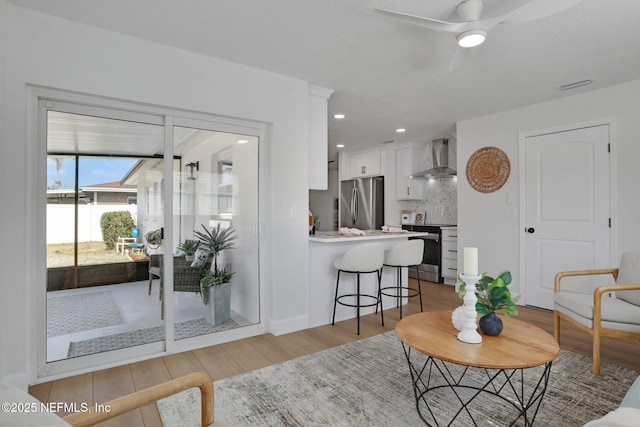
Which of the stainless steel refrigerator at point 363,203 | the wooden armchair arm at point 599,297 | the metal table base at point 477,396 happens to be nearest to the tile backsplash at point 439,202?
the stainless steel refrigerator at point 363,203

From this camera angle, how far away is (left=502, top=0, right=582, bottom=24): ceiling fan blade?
1782mm

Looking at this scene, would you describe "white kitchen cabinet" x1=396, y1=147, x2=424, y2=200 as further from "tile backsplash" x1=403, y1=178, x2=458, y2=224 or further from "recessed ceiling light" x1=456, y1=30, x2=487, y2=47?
"recessed ceiling light" x1=456, y1=30, x2=487, y2=47

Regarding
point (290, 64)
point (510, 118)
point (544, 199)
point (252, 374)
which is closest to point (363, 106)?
point (290, 64)

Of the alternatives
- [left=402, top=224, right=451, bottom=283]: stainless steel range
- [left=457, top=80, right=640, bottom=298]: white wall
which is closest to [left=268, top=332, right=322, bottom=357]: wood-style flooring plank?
[left=457, top=80, right=640, bottom=298]: white wall

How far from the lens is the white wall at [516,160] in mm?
3383

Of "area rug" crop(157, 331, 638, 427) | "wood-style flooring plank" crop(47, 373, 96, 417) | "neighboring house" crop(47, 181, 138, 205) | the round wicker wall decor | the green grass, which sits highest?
the round wicker wall decor

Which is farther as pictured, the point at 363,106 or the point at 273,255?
the point at 363,106

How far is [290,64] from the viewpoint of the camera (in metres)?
2.99

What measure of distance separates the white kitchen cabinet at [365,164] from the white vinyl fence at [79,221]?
15.7 feet

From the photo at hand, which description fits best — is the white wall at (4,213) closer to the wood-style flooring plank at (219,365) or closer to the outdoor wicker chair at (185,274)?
the outdoor wicker chair at (185,274)

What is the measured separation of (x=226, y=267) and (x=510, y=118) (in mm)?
3878

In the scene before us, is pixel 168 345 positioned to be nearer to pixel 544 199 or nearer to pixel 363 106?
pixel 363 106

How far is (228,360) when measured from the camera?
2641 mm

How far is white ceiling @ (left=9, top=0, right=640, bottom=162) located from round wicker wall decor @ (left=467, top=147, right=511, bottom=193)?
75cm
